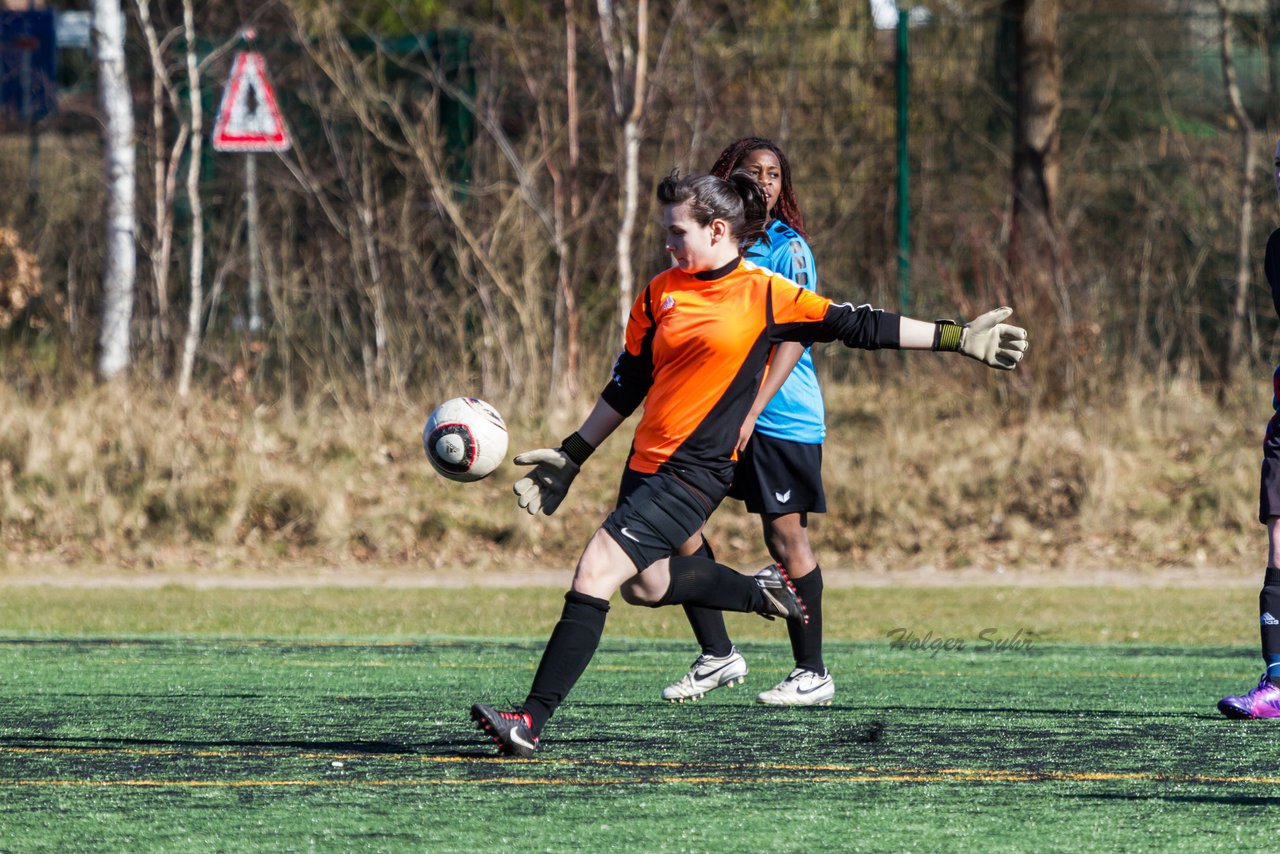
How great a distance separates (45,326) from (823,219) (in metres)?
6.91

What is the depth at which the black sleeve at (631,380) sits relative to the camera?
6.21 meters

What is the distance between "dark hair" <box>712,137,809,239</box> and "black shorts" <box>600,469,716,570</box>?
158cm

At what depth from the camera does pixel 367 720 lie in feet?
22.1

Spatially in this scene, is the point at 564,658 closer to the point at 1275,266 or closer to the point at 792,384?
the point at 792,384

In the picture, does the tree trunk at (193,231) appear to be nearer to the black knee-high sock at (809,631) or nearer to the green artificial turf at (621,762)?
the green artificial turf at (621,762)

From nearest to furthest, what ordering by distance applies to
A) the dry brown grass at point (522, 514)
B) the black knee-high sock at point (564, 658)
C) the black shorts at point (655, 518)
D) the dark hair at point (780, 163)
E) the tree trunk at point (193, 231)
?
the black knee-high sock at point (564, 658) → the black shorts at point (655, 518) → the dark hair at point (780, 163) → the dry brown grass at point (522, 514) → the tree trunk at point (193, 231)

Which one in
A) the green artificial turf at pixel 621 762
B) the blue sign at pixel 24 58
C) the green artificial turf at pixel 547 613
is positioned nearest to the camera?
the green artificial turf at pixel 621 762

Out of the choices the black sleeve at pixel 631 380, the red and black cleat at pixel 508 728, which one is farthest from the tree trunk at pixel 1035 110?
the red and black cleat at pixel 508 728

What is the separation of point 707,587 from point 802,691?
1.04 meters

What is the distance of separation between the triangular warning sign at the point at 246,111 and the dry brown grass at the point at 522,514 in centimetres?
215

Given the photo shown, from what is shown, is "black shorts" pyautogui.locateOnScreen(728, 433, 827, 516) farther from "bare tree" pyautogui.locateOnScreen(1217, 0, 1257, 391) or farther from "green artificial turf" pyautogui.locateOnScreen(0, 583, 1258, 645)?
"bare tree" pyautogui.locateOnScreen(1217, 0, 1257, 391)

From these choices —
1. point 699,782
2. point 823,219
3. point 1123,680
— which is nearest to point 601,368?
point 823,219

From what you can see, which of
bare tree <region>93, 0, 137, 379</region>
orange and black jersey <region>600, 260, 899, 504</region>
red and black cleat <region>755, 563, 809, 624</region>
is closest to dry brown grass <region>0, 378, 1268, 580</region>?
bare tree <region>93, 0, 137, 379</region>

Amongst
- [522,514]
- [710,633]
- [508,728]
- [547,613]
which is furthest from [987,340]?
[522,514]
